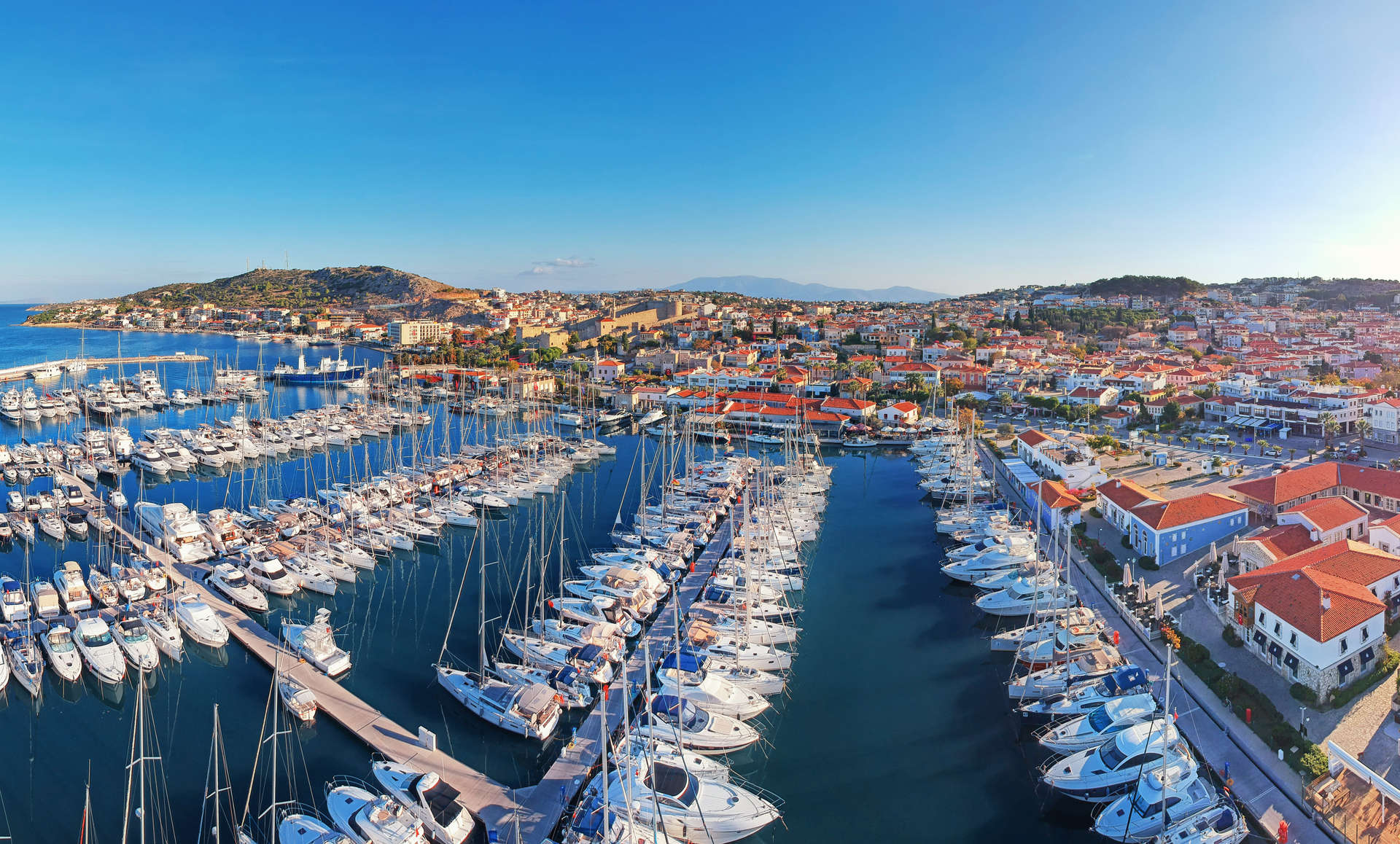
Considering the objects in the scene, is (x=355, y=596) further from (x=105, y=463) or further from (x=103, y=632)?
(x=105, y=463)

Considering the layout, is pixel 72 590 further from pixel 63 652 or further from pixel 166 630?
pixel 166 630

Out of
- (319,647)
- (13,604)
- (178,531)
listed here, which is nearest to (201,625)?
(319,647)

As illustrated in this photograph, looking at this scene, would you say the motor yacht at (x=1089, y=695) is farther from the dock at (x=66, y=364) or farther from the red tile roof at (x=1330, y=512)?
the dock at (x=66, y=364)

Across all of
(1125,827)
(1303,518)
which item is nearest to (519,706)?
(1125,827)

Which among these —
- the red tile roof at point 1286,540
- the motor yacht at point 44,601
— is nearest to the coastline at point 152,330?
the motor yacht at point 44,601

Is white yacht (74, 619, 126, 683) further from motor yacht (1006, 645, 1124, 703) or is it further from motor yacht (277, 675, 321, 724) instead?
motor yacht (1006, 645, 1124, 703)

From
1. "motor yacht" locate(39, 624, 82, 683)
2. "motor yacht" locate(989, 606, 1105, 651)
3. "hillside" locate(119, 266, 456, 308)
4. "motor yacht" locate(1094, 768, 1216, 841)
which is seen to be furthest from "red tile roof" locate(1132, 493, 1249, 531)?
"hillside" locate(119, 266, 456, 308)
